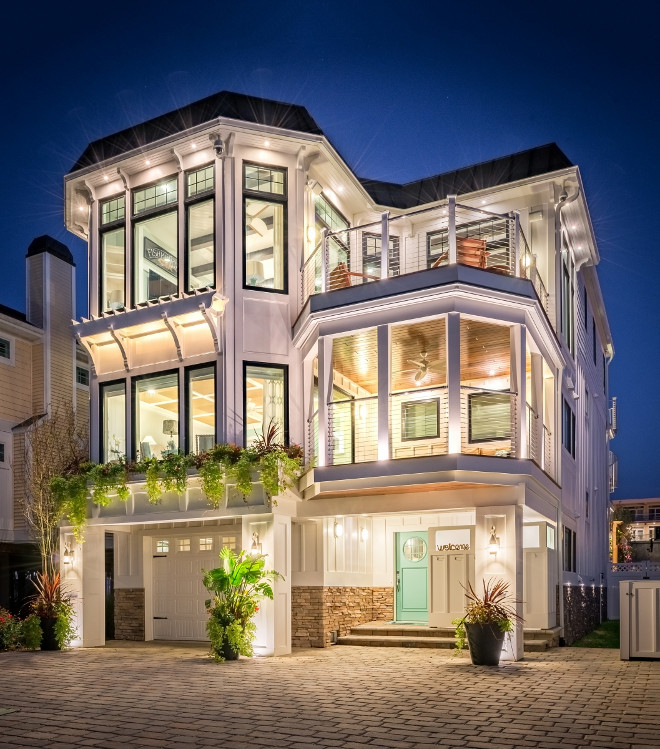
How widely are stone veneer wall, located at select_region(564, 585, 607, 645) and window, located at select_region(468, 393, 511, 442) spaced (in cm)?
330

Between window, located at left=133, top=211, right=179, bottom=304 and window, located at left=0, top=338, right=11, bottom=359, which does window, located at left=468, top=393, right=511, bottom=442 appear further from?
window, located at left=0, top=338, right=11, bottom=359

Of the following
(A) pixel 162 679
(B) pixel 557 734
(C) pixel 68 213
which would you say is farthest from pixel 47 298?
(B) pixel 557 734

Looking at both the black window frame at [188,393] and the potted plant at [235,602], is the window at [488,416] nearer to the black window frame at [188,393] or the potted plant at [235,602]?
the black window frame at [188,393]

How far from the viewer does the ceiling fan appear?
16.4 meters

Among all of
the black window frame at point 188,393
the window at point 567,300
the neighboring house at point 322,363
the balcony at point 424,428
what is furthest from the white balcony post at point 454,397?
the window at point 567,300

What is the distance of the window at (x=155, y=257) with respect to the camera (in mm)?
16203

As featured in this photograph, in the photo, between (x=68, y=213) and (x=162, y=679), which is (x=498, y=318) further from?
(x=68, y=213)

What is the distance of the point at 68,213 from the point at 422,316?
339 inches

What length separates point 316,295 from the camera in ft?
47.5

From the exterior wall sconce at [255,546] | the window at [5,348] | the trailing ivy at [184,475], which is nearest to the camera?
the trailing ivy at [184,475]

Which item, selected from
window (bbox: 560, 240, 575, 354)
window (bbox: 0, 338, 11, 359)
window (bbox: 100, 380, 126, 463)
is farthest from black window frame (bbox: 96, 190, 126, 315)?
window (bbox: 560, 240, 575, 354)

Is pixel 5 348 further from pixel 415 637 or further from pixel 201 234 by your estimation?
pixel 415 637

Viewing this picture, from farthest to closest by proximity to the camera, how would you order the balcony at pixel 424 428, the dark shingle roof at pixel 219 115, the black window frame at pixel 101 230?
the black window frame at pixel 101 230, the balcony at pixel 424 428, the dark shingle roof at pixel 219 115

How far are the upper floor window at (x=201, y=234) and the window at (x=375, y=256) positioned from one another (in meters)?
3.81
